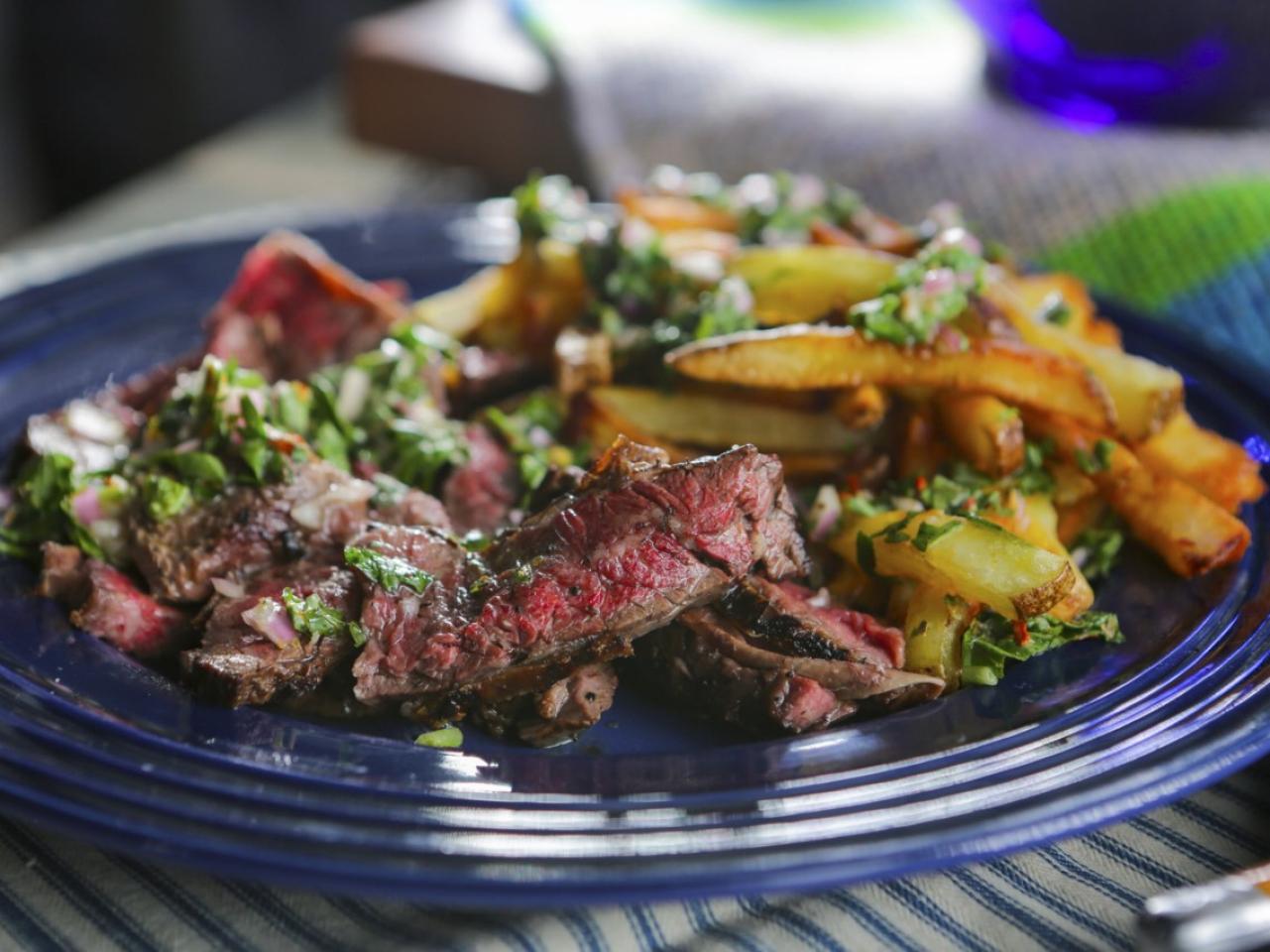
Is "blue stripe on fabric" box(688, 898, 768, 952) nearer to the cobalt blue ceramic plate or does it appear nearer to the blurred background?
the cobalt blue ceramic plate

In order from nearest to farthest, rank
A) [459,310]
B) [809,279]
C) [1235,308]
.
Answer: [809,279], [459,310], [1235,308]

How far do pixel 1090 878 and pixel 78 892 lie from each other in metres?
1.81

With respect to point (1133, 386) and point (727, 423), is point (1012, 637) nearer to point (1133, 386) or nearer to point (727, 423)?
point (1133, 386)

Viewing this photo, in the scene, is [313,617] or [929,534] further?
[929,534]

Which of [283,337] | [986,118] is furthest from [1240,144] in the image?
[283,337]

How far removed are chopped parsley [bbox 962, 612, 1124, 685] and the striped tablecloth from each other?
1.17ft

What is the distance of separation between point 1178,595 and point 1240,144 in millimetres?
3073

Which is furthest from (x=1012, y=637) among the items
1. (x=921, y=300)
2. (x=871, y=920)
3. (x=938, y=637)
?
(x=921, y=300)

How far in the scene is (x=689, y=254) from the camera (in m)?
3.61

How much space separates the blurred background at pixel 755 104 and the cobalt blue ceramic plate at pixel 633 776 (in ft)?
9.33

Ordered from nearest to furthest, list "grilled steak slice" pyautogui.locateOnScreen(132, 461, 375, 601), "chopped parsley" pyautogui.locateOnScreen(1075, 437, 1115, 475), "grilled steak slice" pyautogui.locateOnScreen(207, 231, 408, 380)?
"grilled steak slice" pyautogui.locateOnScreen(132, 461, 375, 601) → "chopped parsley" pyautogui.locateOnScreen(1075, 437, 1115, 475) → "grilled steak slice" pyautogui.locateOnScreen(207, 231, 408, 380)

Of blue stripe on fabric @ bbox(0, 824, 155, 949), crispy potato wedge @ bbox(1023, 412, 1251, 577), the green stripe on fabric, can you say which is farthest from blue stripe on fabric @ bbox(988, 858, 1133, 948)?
the green stripe on fabric

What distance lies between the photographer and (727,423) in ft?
10.4

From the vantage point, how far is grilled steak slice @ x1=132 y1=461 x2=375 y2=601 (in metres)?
2.76
